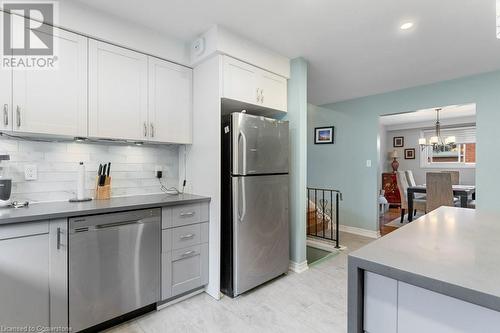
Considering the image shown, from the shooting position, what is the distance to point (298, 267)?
9.19 feet

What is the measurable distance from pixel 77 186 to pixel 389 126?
8.06 metres

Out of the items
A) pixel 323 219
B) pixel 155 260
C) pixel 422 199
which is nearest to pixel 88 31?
pixel 155 260

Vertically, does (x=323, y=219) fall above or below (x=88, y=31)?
below

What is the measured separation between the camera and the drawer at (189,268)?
83.0 inches

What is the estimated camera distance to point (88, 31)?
6.29ft

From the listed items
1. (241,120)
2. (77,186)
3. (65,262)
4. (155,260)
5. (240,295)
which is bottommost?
(240,295)

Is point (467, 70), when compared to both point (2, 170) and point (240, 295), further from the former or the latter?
point (2, 170)

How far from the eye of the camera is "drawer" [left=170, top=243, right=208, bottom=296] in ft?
6.91

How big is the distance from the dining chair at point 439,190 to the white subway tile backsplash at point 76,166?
4.24 m

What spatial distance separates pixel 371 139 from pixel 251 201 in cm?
288

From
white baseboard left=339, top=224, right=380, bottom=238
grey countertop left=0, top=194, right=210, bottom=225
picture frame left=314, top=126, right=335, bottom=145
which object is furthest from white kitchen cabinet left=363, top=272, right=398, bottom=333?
picture frame left=314, top=126, right=335, bottom=145

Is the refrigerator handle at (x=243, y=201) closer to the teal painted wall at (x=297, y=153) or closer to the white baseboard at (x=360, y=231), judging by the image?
the teal painted wall at (x=297, y=153)

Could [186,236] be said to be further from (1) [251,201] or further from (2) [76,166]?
(2) [76,166]

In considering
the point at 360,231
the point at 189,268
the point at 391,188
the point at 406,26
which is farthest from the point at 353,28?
the point at 391,188
